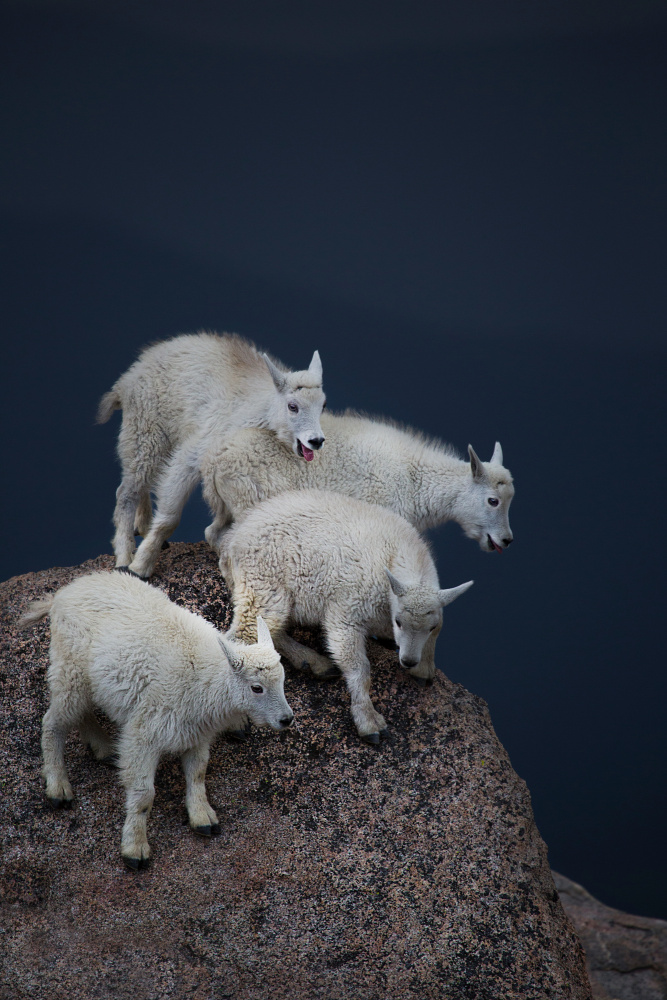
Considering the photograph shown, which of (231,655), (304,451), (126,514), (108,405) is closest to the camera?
(231,655)

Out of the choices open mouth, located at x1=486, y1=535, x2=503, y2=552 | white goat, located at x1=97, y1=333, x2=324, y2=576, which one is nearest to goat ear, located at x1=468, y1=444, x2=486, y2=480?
open mouth, located at x1=486, y1=535, x2=503, y2=552

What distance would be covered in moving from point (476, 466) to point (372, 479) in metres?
0.67

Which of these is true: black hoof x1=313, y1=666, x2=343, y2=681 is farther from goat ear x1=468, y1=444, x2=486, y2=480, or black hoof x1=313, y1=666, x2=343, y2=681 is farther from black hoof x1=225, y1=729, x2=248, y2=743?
goat ear x1=468, y1=444, x2=486, y2=480

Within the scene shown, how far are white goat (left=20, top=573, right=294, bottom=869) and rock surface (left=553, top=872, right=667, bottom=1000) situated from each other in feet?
14.0

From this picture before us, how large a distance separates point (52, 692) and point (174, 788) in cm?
80

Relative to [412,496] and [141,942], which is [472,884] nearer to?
[141,942]

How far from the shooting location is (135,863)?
155 inches

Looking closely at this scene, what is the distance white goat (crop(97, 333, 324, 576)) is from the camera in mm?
5051

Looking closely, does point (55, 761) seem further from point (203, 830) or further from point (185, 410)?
point (185, 410)

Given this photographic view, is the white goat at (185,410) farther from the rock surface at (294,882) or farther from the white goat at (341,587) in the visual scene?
the rock surface at (294,882)

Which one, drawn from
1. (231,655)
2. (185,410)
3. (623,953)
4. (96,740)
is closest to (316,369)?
(185,410)

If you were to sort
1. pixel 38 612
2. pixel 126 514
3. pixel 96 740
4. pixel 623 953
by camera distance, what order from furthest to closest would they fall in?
pixel 623 953 → pixel 126 514 → pixel 38 612 → pixel 96 740

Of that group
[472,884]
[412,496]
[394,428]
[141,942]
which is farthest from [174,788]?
[394,428]

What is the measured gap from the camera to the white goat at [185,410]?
505cm
